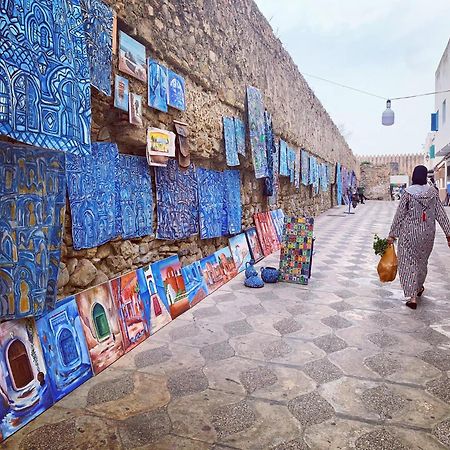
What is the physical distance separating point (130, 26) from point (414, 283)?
322 centimetres

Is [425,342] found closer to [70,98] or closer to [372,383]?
[372,383]

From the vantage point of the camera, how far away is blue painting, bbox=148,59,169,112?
3004 mm

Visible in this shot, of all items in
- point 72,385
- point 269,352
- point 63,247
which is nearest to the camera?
point 72,385

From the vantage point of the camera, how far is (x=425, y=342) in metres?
2.72

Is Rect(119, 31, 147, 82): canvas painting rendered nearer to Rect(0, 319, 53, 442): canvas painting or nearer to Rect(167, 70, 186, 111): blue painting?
Rect(167, 70, 186, 111): blue painting

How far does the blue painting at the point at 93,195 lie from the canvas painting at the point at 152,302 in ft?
1.60

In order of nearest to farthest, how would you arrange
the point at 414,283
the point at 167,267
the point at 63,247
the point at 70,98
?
the point at 70,98 → the point at 63,247 → the point at 167,267 → the point at 414,283

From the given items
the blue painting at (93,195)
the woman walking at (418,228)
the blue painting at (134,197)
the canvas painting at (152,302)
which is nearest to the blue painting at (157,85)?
the blue painting at (134,197)

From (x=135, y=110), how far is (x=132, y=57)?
0.38 m

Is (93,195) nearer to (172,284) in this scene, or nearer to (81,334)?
(81,334)

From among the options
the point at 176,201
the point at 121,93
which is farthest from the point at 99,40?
the point at 176,201

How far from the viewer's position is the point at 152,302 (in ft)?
9.84

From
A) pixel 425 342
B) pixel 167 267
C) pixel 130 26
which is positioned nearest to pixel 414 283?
pixel 425 342

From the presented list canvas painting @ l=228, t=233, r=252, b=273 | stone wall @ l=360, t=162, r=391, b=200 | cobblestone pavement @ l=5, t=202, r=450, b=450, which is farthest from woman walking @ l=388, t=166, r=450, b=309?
stone wall @ l=360, t=162, r=391, b=200
